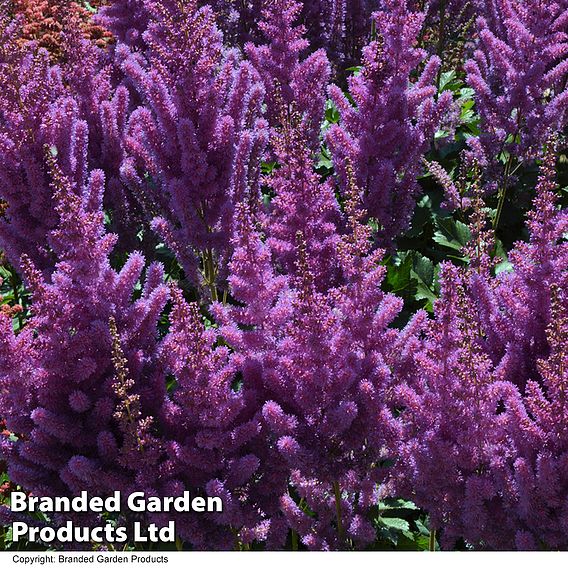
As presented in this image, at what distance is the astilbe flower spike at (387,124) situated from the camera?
Answer: 428 centimetres

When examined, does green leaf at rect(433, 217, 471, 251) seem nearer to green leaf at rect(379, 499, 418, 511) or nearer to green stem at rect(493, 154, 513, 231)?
green stem at rect(493, 154, 513, 231)

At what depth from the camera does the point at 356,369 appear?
3090mm

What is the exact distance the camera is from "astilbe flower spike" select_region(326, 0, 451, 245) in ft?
→ 14.0

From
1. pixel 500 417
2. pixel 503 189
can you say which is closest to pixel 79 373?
pixel 500 417

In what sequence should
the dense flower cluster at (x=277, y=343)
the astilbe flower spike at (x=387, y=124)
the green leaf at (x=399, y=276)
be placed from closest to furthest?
the dense flower cluster at (x=277, y=343)
the astilbe flower spike at (x=387, y=124)
the green leaf at (x=399, y=276)

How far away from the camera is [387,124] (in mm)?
4297

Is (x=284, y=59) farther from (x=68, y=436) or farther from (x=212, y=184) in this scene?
(x=68, y=436)

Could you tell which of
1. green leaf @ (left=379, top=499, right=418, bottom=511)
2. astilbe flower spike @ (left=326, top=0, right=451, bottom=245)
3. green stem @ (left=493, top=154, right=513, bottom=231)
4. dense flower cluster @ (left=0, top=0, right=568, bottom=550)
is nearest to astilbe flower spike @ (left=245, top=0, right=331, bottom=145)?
astilbe flower spike @ (left=326, top=0, right=451, bottom=245)

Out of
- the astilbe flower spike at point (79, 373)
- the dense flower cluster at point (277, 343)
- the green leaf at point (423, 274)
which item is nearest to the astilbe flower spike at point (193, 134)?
the dense flower cluster at point (277, 343)

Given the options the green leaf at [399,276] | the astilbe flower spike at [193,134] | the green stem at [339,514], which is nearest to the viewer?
the green stem at [339,514]

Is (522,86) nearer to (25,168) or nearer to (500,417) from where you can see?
(500,417)

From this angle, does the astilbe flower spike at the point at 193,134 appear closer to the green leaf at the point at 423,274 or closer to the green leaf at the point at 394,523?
the green leaf at the point at 423,274
